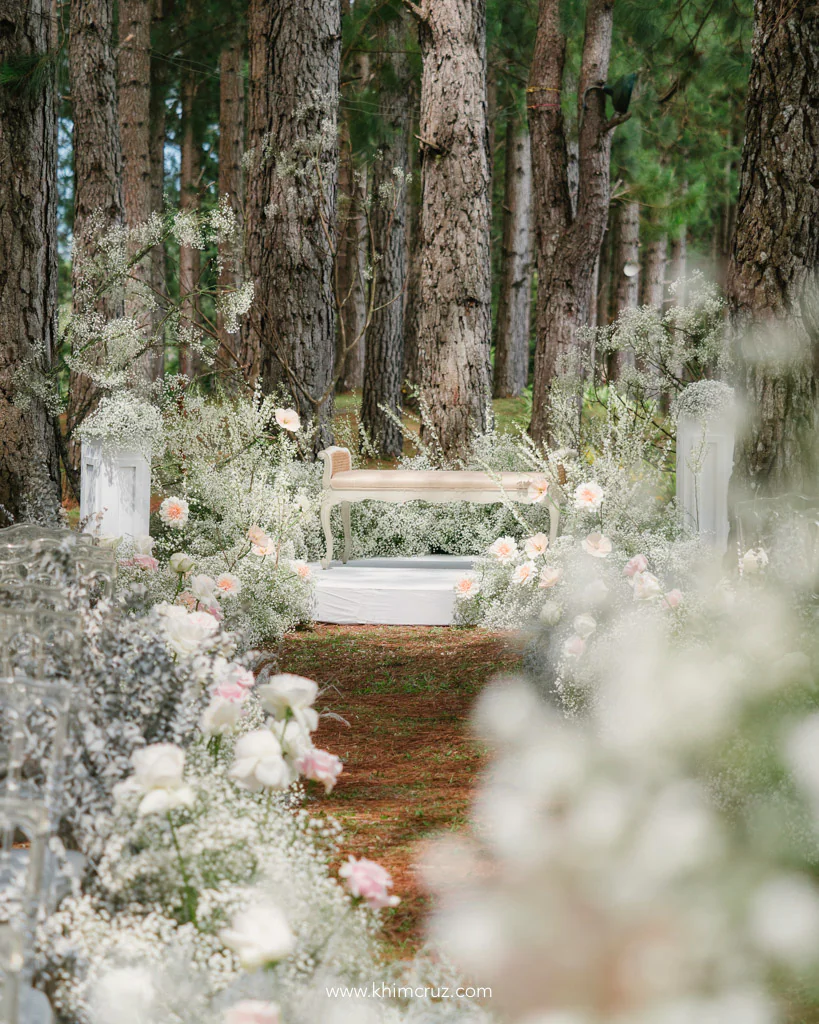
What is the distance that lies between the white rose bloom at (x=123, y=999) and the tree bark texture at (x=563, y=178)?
8.87 meters

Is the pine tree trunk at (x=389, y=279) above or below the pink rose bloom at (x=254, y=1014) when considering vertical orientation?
above

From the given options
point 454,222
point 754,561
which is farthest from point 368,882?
point 454,222

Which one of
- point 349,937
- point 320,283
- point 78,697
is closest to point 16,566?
point 78,697

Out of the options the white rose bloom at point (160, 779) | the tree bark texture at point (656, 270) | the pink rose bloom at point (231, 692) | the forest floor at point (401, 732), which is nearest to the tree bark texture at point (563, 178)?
the forest floor at point (401, 732)

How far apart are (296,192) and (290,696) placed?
6235 millimetres

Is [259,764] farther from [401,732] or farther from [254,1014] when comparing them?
[401,732]

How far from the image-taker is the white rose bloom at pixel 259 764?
1.74 m

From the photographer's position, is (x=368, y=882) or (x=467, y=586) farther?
(x=467, y=586)

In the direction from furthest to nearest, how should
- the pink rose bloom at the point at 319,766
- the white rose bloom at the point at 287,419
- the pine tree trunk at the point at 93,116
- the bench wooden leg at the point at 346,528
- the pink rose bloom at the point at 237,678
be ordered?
the pine tree trunk at the point at 93,116 → the bench wooden leg at the point at 346,528 → the white rose bloom at the point at 287,419 → the pink rose bloom at the point at 237,678 → the pink rose bloom at the point at 319,766

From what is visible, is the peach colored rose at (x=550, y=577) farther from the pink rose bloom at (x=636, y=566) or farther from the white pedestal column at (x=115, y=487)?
the white pedestal column at (x=115, y=487)

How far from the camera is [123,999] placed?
1372 millimetres

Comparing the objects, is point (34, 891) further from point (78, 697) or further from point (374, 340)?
point (374, 340)

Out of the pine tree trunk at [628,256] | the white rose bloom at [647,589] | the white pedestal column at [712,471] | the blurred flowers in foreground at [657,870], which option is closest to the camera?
the blurred flowers in foreground at [657,870]

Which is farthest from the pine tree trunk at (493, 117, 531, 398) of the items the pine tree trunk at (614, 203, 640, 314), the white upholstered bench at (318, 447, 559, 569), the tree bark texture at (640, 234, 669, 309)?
the white upholstered bench at (318, 447, 559, 569)
